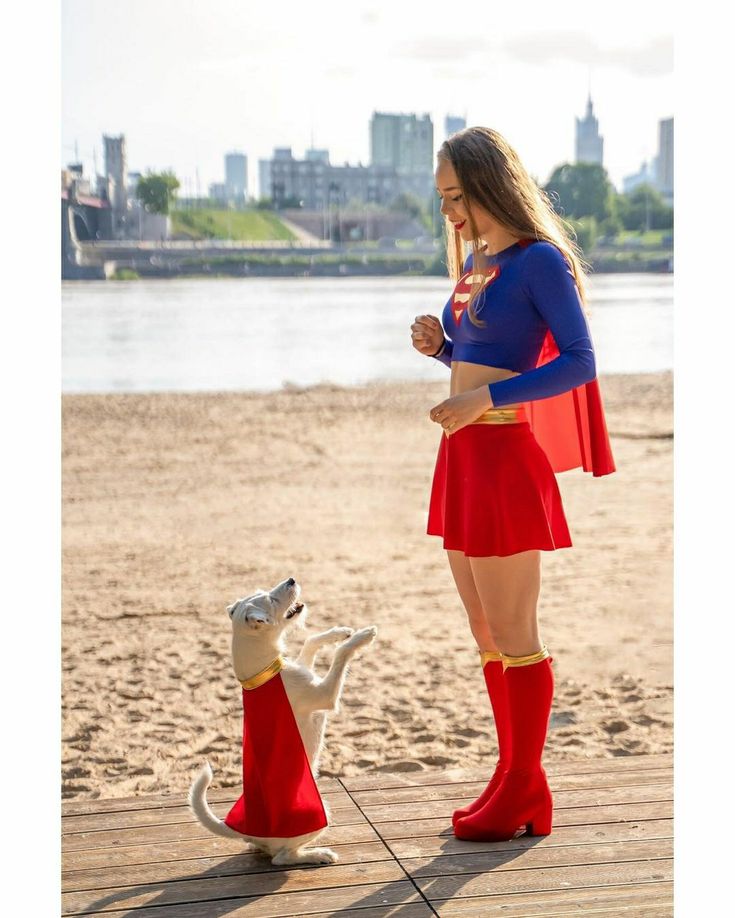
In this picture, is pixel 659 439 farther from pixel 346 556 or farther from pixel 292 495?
pixel 346 556

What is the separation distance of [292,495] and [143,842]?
270 inches

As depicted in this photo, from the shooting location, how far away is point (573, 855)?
6.53 ft

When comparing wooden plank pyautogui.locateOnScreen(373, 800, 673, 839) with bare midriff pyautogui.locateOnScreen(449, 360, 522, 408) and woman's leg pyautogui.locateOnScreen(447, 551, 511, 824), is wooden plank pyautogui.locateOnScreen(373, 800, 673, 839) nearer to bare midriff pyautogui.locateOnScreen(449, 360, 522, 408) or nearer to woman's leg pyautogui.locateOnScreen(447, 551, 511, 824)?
woman's leg pyautogui.locateOnScreen(447, 551, 511, 824)

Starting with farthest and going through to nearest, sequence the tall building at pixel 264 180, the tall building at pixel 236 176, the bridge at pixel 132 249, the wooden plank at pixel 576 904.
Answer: the tall building at pixel 236 176 < the tall building at pixel 264 180 < the bridge at pixel 132 249 < the wooden plank at pixel 576 904

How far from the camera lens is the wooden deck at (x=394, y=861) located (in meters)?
1.82

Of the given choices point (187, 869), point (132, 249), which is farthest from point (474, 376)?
point (132, 249)

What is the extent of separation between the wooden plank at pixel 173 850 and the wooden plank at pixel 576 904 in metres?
0.31

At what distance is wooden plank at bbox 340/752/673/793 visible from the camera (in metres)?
2.37

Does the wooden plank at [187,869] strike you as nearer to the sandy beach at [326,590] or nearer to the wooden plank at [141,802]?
the wooden plank at [141,802]

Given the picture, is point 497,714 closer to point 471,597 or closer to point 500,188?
point 471,597

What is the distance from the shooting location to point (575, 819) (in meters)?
2.15

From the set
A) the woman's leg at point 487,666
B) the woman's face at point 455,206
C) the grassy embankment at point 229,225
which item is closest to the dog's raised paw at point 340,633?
the woman's leg at point 487,666

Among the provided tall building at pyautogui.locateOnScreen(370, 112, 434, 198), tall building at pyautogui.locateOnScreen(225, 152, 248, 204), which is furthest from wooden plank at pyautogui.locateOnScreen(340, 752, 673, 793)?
tall building at pyautogui.locateOnScreen(225, 152, 248, 204)

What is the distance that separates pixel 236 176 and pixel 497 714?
35.9 meters
